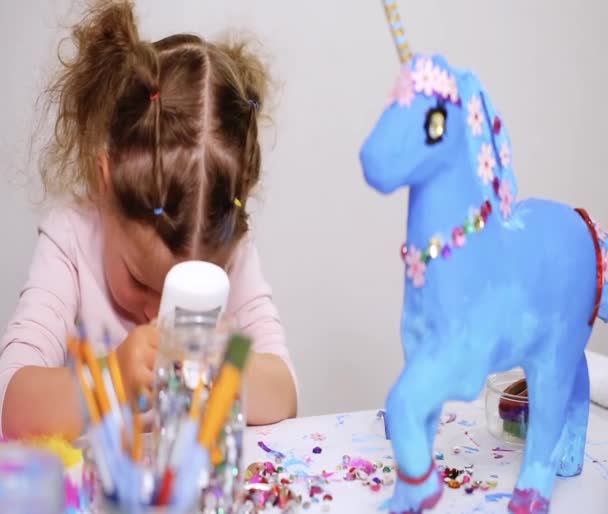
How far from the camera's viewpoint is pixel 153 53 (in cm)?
60

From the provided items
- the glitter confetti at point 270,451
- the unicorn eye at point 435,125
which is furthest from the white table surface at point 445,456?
the unicorn eye at point 435,125

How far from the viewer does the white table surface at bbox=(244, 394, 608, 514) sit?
46 centimetres

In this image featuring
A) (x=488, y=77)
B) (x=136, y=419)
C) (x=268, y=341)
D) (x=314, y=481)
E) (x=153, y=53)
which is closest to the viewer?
(x=136, y=419)

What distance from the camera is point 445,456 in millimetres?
526

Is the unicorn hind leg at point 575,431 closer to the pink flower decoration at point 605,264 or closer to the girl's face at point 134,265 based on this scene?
the pink flower decoration at point 605,264

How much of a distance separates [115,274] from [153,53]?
0.66ft

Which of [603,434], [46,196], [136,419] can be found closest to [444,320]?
[136,419]

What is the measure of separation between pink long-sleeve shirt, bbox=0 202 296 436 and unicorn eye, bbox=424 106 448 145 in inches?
14.0

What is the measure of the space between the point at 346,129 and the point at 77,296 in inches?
16.0

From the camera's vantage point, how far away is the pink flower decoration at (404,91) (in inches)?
13.8

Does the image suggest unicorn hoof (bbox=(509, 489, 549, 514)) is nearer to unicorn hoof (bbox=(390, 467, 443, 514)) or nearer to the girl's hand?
unicorn hoof (bbox=(390, 467, 443, 514))

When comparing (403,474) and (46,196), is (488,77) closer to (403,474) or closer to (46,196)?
(46,196)

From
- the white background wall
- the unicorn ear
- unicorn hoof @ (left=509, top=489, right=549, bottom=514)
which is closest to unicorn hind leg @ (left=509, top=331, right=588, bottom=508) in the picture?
unicorn hoof @ (left=509, top=489, right=549, bottom=514)

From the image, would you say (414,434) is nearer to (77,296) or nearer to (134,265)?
(134,265)
